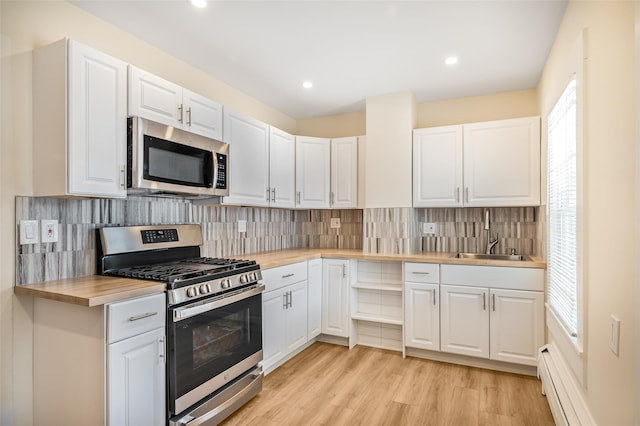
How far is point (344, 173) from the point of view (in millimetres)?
3867

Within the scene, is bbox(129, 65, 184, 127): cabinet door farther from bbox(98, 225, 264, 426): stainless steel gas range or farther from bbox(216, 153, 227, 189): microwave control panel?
bbox(98, 225, 264, 426): stainless steel gas range

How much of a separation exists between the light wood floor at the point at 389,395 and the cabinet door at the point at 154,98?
197 cm

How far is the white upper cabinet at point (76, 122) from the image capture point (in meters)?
1.78

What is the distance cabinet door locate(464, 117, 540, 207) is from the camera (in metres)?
3.05

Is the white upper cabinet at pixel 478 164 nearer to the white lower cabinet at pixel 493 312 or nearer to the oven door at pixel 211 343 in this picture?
the white lower cabinet at pixel 493 312

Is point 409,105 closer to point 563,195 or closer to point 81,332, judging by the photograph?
point 563,195

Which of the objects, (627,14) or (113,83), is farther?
(113,83)

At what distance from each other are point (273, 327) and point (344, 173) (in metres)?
1.82

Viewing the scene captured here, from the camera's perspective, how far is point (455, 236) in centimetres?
364

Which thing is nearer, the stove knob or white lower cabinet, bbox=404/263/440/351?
the stove knob

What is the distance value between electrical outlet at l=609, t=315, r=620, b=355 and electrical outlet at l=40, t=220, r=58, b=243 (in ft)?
8.63

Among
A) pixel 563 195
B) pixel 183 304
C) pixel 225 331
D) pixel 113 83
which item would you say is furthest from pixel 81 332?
pixel 563 195

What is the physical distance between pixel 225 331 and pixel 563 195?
7.35ft

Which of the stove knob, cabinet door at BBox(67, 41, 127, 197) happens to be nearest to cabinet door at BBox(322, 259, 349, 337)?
the stove knob
